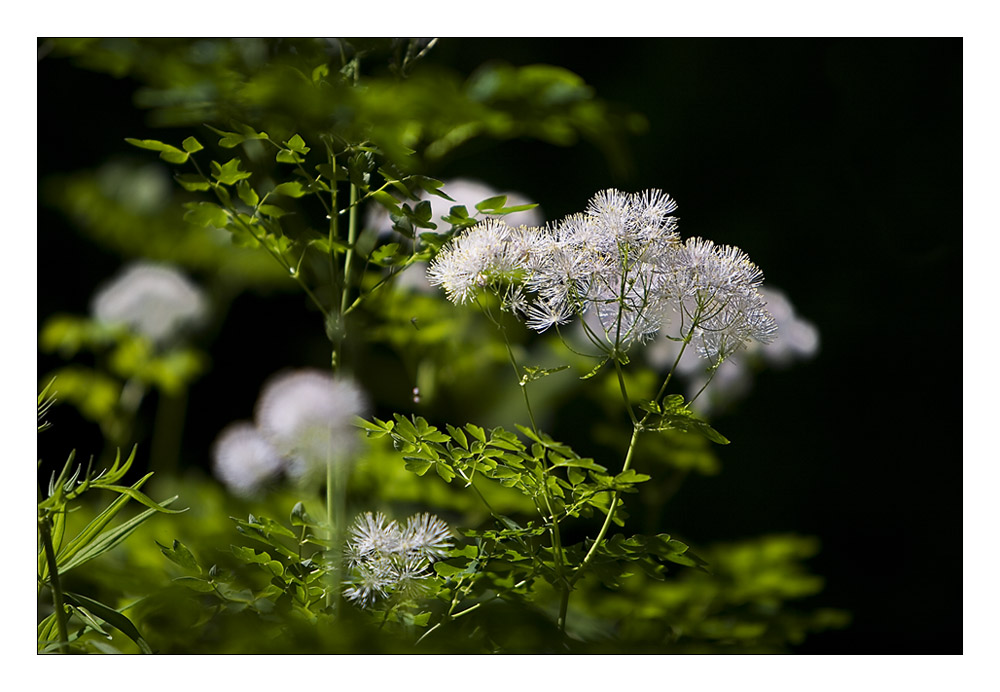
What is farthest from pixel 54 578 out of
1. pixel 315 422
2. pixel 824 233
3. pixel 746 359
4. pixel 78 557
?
pixel 824 233

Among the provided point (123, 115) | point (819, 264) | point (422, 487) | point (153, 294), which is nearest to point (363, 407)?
point (422, 487)

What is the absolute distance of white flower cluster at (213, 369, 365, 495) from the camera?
3.82 ft

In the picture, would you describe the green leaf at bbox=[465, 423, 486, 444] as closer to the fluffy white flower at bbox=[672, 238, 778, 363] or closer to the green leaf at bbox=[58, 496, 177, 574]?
the fluffy white flower at bbox=[672, 238, 778, 363]

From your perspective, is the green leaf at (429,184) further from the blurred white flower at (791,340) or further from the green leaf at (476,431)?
the blurred white flower at (791,340)

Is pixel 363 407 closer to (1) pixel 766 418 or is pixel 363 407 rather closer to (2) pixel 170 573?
(2) pixel 170 573

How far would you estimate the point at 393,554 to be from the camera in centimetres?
106

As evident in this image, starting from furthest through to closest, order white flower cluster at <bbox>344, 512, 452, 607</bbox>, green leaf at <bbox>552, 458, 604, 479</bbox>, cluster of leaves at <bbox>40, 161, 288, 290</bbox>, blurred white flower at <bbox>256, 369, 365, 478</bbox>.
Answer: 1. cluster of leaves at <bbox>40, 161, 288, 290</bbox>
2. blurred white flower at <bbox>256, 369, 365, 478</bbox>
3. white flower cluster at <bbox>344, 512, 452, 607</bbox>
4. green leaf at <bbox>552, 458, 604, 479</bbox>

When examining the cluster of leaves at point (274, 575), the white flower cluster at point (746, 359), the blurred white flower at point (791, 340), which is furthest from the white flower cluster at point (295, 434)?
the blurred white flower at point (791, 340)

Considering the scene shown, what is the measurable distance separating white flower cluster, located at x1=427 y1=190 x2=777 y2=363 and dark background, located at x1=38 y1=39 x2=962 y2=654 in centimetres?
26

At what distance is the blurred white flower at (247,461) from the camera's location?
48.9 inches

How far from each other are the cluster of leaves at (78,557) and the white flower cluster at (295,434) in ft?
0.57

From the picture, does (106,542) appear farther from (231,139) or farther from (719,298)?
(719,298)

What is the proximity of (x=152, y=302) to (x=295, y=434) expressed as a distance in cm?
41

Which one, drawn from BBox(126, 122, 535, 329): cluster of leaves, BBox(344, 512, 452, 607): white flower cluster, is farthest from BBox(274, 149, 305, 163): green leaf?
BBox(344, 512, 452, 607): white flower cluster
